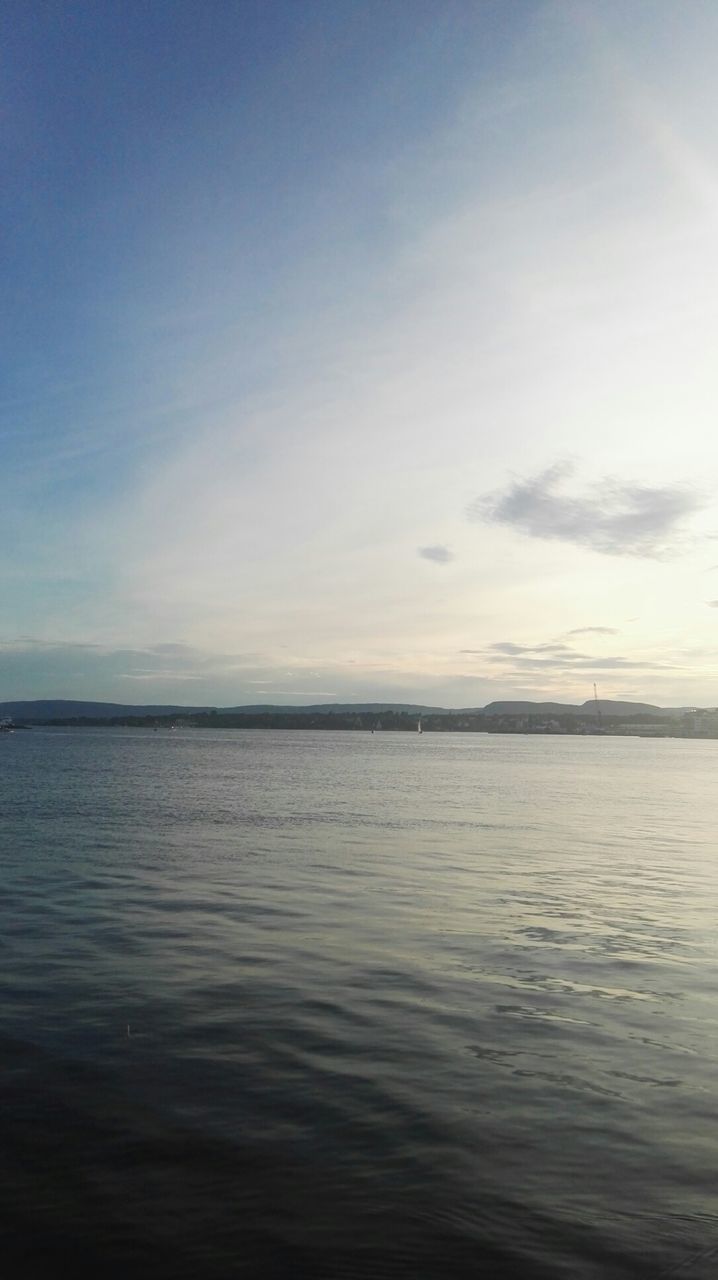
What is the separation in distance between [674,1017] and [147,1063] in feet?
27.2

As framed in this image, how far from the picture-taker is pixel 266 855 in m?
32.6

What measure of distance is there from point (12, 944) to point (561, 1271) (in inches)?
552

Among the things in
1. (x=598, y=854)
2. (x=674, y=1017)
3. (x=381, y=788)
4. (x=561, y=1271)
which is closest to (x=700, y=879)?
(x=598, y=854)

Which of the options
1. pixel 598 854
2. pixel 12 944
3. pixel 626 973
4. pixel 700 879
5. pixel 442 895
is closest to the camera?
pixel 626 973

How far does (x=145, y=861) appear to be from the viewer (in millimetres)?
30766

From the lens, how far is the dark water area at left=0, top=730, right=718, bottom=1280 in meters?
7.87

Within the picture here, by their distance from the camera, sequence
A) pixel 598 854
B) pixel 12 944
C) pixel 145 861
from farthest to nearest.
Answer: pixel 598 854, pixel 145 861, pixel 12 944

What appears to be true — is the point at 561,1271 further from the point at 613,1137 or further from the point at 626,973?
the point at 626,973

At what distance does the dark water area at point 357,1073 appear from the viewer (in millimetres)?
7871

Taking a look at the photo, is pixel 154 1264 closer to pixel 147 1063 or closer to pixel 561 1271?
pixel 561 1271

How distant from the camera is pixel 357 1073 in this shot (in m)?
11.5

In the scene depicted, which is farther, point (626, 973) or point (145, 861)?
point (145, 861)

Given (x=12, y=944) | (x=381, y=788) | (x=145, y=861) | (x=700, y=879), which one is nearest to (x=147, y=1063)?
(x=12, y=944)

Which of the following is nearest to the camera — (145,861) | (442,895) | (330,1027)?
(330,1027)
